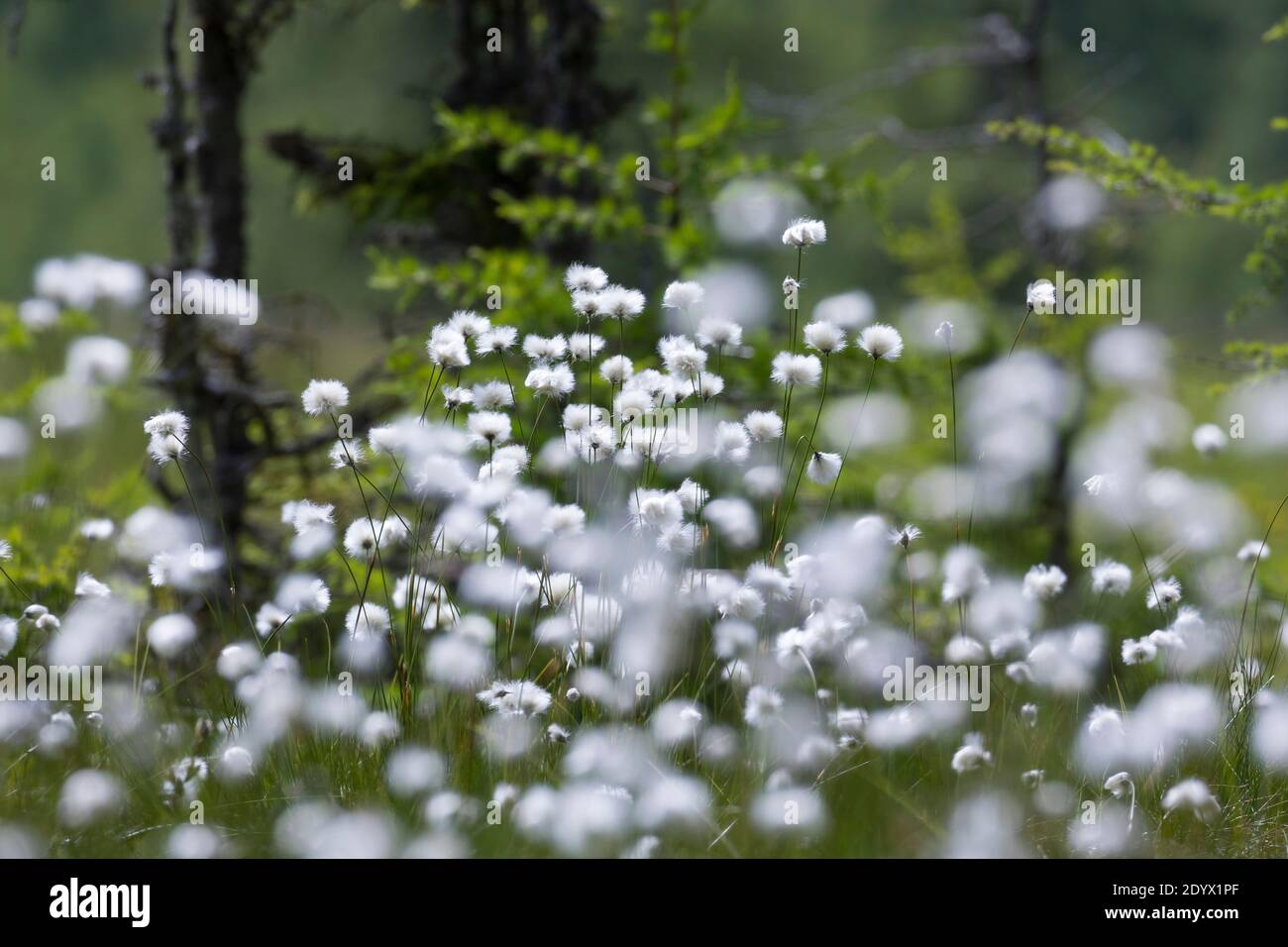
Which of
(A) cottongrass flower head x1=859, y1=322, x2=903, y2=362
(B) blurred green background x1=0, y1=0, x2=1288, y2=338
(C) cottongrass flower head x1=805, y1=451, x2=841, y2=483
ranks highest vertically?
(B) blurred green background x1=0, y1=0, x2=1288, y2=338

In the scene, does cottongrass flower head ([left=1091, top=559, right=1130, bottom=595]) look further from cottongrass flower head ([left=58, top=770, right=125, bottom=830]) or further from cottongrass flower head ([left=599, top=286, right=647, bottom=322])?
cottongrass flower head ([left=58, top=770, right=125, bottom=830])

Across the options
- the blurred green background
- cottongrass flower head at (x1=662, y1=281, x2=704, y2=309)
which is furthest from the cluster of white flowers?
the blurred green background

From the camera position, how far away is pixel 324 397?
2.85 metres

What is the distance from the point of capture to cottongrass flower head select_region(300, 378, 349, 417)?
282 cm

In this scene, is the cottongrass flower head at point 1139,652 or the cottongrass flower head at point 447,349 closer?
the cottongrass flower head at point 447,349

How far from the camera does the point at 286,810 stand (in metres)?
2.60

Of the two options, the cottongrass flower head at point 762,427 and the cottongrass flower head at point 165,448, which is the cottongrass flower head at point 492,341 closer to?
the cottongrass flower head at point 762,427

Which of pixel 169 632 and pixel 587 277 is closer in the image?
pixel 587 277

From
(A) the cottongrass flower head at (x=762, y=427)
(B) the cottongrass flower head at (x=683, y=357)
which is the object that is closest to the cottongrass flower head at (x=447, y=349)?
(B) the cottongrass flower head at (x=683, y=357)

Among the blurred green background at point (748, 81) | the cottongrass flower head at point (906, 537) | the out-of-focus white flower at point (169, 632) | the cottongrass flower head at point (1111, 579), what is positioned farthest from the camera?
the blurred green background at point (748, 81)

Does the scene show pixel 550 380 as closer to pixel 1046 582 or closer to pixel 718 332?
pixel 718 332

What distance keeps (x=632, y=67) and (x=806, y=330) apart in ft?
59.7

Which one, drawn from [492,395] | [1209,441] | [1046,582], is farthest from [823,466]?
[1209,441]

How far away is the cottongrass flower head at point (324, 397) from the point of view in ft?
9.26
